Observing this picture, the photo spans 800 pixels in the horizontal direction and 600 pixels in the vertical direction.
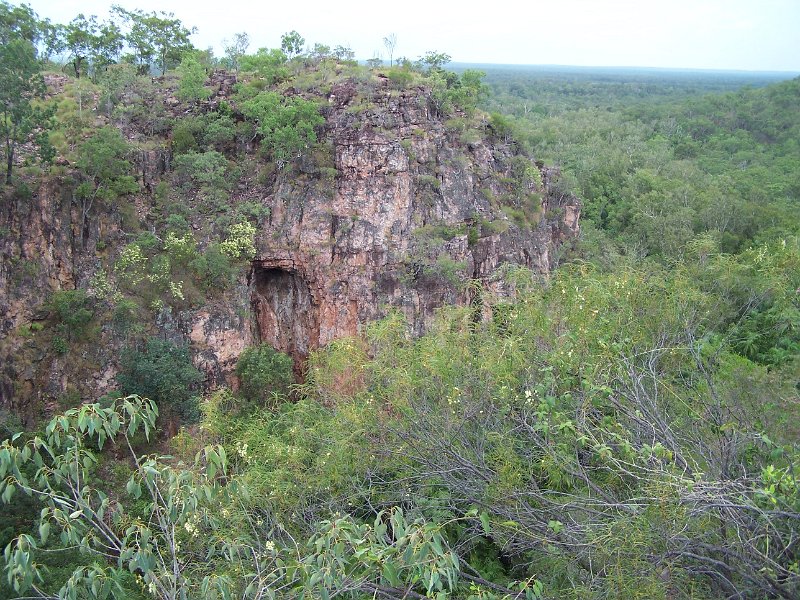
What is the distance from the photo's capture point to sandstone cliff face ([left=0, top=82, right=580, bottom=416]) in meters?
14.8

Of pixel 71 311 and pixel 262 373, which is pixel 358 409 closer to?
pixel 262 373

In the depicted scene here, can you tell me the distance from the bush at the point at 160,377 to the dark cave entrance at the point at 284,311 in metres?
3.33

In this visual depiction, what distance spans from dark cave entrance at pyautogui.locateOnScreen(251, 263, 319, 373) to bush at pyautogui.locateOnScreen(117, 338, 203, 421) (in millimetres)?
3330

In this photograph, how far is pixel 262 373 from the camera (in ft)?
50.9

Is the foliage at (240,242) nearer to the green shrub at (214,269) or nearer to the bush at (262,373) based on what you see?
the green shrub at (214,269)

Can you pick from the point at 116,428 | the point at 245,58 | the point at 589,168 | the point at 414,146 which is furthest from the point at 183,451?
the point at 589,168

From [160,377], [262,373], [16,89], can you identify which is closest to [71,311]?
[160,377]

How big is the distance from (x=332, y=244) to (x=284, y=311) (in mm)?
2657

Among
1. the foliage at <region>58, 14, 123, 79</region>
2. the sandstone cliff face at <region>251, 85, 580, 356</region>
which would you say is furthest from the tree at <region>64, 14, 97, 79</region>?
the sandstone cliff face at <region>251, 85, 580, 356</region>

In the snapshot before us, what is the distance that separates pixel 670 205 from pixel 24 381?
26178 millimetres

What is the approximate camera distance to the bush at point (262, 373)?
15.5 meters

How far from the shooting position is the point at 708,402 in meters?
6.33

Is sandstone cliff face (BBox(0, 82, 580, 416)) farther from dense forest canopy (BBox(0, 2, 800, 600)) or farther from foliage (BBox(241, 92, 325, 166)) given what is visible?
foliage (BBox(241, 92, 325, 166))

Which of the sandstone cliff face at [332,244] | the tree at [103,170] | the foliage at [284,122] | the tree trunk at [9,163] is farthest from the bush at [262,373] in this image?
the tree trunk at [9,163]
